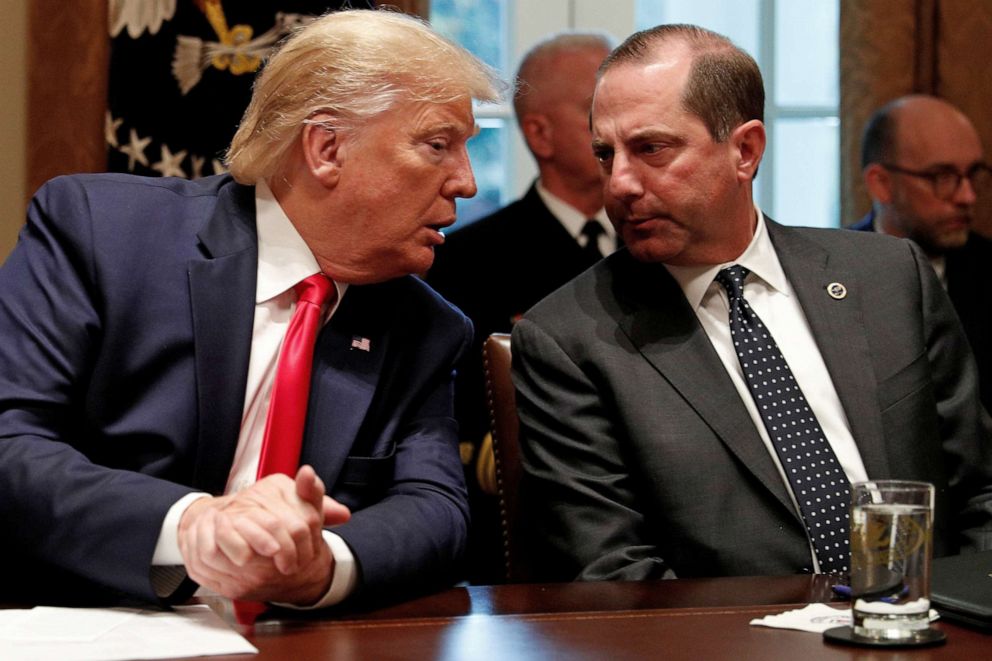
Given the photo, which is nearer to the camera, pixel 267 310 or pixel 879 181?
pixel 267 310

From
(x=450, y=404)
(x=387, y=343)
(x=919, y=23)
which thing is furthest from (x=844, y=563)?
(x=919, y=23)

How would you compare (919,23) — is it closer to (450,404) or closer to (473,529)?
(473,529)

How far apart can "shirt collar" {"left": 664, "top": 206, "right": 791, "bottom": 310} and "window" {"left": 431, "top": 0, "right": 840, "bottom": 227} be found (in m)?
1.90

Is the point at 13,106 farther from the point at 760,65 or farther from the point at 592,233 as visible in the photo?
the point at 760,65

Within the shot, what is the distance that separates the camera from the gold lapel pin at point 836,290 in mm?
→ 2490

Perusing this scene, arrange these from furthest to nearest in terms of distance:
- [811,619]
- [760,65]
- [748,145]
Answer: [760,65]
[748,145]
[811,619]

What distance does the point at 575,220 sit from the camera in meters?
3.95

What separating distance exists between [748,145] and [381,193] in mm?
833

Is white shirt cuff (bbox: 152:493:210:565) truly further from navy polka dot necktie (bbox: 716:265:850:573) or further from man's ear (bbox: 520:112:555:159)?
man's ear (bbox: 520:112:555:159)

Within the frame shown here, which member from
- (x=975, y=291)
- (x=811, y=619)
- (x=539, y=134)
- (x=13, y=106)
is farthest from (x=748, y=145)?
(x=13, y=106)

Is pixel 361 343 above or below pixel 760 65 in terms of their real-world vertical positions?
below

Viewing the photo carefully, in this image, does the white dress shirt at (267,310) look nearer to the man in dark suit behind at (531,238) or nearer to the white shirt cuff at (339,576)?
the white shirt cuff at (339,576)

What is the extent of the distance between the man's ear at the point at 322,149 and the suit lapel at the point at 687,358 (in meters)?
0.62

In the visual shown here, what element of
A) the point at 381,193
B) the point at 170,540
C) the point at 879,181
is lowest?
the point at 170,540
